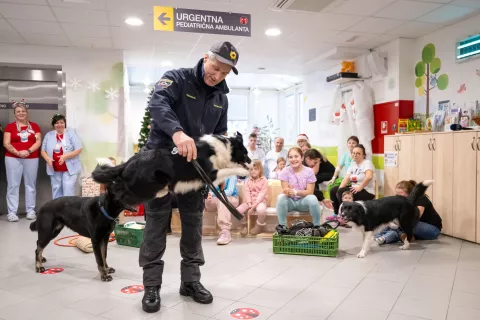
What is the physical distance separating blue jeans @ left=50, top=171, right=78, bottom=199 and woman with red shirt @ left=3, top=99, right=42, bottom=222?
307mm

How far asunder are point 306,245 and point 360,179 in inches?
72.0

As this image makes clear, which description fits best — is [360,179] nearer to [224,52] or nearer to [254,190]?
[254,190]

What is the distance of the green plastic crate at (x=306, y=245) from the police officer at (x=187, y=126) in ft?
4.47

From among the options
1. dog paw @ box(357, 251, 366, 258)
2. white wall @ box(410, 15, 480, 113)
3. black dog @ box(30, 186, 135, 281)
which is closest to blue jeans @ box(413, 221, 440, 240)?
dog paw @ box(357, 251, 366, 258)

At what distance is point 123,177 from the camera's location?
73.4 inches

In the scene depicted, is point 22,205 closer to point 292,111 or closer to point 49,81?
point 49,81

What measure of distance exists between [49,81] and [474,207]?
21.6 ft

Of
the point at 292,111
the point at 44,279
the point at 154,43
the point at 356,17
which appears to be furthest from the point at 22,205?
the point at 292,111

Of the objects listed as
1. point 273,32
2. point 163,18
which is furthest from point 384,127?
point 163,18

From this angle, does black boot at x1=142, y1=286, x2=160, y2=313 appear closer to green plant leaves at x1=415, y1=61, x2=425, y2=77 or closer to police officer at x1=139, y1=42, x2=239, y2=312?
police officer at x1=139, y1=42, x2=239, y2=312

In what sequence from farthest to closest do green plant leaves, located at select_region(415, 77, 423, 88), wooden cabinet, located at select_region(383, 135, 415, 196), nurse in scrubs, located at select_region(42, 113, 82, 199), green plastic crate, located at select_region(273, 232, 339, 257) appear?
green plant leaves, located at select_region(415, 77, 423, 88), nurse in scrubs, located at select_region(42, 113, 82, 199), wooden cabinet, located at select_region(383, 135, 415, 196), green plastic crate, located at select_region(273, 232, 339, 257)

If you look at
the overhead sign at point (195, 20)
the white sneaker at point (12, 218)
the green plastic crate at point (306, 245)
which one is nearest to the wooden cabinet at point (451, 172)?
the green plastic crate at point (306, 245)

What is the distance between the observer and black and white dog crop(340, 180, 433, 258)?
3.63 metres

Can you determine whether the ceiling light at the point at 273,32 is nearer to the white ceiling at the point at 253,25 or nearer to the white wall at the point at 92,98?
the white ceiling at the point at 253,25
